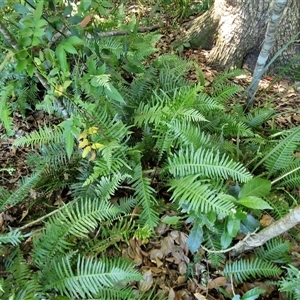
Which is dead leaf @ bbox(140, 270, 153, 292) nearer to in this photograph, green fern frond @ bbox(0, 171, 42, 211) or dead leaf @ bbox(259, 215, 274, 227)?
dead leaf @ bbox(259, 215, 274, 227)

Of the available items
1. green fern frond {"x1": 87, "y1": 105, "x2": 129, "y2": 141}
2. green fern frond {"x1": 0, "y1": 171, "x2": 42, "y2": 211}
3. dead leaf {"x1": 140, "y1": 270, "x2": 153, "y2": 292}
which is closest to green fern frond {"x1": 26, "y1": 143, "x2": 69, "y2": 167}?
green fern frond {"x1": 0, "y1": 171, "x2": 42, "y2": 211}

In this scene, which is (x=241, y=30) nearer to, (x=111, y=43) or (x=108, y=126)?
(x=111, y=43)

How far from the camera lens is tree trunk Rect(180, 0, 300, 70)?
3740 millimetres

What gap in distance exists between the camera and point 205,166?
2387 mm

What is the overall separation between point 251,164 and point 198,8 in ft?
9.71

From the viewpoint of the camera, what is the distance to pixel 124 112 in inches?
114

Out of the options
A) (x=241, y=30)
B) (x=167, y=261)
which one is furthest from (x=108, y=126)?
(x=241, y=30)

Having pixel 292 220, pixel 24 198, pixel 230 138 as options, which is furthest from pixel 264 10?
pixel 24 198

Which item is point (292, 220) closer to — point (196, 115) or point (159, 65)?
point (196, 115)

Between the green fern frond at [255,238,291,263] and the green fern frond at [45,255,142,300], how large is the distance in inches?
35.0

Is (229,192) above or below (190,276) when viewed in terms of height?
above

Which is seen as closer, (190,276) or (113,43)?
(190,276)

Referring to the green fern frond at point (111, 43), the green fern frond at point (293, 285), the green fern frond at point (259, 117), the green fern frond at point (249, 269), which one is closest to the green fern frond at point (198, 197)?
the green fern frond at point (249, 269)

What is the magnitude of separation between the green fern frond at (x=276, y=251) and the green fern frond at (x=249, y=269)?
0.06 meters
